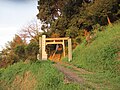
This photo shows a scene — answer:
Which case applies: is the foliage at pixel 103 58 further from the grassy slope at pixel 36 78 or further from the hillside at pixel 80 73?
the grassy slope at pixel 36 78

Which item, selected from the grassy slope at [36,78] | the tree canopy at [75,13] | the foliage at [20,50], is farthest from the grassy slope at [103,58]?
the foliage at [20,50]

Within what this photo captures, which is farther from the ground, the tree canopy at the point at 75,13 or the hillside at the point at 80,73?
the tree canopy at the point at 75,13

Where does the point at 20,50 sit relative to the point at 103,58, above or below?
above

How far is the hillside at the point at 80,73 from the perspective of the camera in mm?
9734

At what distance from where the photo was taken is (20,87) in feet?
42.6

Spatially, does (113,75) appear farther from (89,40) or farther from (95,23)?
(95,23)

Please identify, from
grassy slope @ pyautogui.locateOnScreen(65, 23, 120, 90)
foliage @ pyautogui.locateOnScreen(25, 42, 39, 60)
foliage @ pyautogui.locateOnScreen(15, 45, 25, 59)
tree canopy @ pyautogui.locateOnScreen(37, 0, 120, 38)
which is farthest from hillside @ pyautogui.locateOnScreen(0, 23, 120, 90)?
tree canopy @ pyautogui.locateOnScreen(37, 0, 120, 38)

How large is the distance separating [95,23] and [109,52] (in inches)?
328

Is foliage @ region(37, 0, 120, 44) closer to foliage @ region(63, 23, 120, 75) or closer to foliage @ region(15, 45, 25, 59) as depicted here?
foliage @ region(63, 23, 120, 75)

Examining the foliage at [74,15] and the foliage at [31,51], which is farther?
the foliage at [74,15]

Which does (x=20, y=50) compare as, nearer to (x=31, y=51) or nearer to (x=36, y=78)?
(x=31, y=51)

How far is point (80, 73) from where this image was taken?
484 inches

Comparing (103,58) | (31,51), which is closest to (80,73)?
(103,58)

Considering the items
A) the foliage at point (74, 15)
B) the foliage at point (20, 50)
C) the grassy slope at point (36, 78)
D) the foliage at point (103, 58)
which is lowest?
Answer: the grassy slope at point (36, 78)
